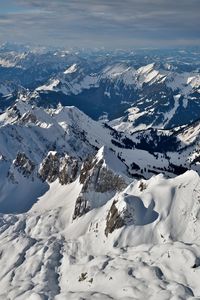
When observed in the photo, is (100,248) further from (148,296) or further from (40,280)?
(148,296)

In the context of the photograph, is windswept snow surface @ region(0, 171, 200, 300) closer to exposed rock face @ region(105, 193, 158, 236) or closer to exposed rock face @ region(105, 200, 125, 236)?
exposed rock face @ region(105, 193, 158, 236)

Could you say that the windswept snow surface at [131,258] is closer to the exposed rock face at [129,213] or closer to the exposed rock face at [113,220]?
the exposed rock face at [129,213]

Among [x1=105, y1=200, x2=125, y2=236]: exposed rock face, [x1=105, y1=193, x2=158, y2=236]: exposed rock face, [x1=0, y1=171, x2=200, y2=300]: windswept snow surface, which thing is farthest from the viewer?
[x1=105, y1=200, x2=125, y2=236]: exposed rock face

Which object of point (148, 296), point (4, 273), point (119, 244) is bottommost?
point (4, 273)

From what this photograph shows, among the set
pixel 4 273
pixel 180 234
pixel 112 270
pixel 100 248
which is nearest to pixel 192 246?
pixel 180 234

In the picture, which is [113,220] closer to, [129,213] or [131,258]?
[129,213]

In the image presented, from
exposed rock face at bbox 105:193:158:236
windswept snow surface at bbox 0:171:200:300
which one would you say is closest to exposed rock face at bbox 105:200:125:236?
exposed rock face at bbox 105:193:158:236

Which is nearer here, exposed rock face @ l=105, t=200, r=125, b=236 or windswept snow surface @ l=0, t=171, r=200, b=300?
windswept snow surface @ l=0, t=171, r=200, b=300

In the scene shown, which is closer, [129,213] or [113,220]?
[129,213]

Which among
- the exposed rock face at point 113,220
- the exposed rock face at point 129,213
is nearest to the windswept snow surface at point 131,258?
the exposed rock face at point 129,213

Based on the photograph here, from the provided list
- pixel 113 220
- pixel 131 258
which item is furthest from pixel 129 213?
pixel 131 258

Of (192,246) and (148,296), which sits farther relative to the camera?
(192,246)
